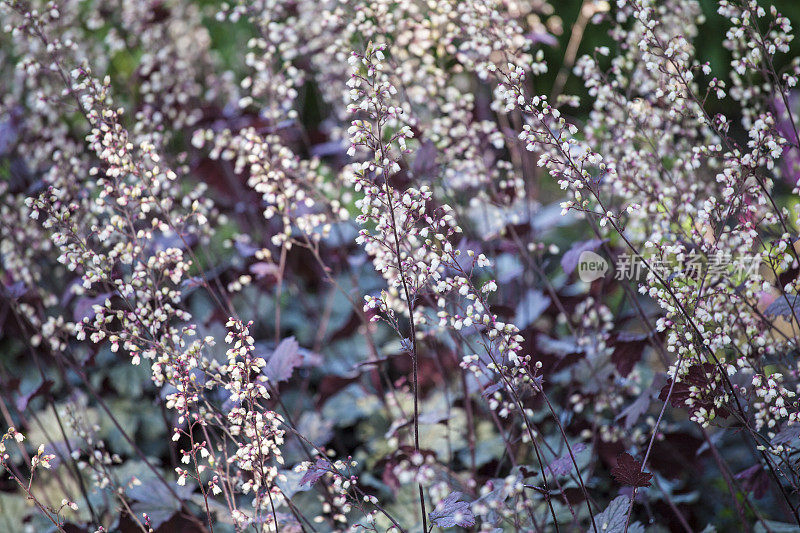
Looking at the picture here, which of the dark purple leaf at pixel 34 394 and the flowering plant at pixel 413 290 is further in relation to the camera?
the dark purple leaf at pixel 34 394

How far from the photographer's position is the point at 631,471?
193cm

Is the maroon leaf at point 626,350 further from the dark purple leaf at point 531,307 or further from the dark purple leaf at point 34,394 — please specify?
the dark purple leaf at point 34,394

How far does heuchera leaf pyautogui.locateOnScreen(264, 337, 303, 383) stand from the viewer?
2374 millimetres

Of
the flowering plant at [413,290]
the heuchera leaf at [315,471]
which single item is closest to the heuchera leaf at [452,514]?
the flowering plant at [413,290]

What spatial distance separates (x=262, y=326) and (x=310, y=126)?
3.08m

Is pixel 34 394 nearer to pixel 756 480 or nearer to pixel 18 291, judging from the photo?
pixel 18 291

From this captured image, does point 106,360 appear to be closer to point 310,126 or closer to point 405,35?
point 405,35

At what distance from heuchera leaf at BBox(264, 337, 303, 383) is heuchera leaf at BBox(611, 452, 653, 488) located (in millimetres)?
1053

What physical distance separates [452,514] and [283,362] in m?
0.80

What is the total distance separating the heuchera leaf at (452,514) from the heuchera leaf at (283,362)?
678 millimetres

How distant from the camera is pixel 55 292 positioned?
369 centimetres

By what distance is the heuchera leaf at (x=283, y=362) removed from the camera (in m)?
2.37

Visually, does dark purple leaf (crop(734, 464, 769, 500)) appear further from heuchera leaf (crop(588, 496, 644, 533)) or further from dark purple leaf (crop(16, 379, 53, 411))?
dark purple leaf (crop(16, 379, 53, 411))

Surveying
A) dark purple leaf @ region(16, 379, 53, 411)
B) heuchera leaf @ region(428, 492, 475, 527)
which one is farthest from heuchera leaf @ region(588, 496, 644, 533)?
dark purple leaf @ region(16, 379, 53, 411)
